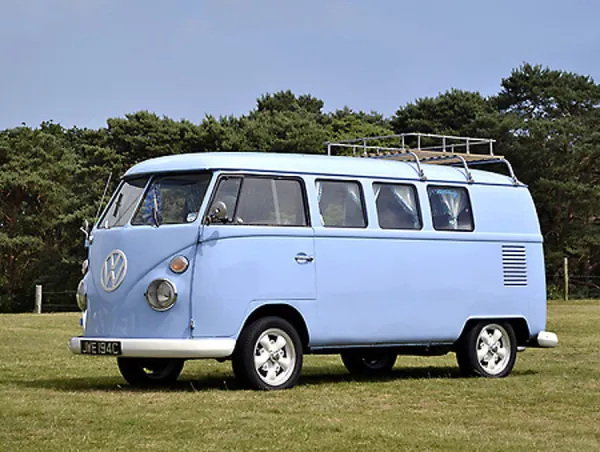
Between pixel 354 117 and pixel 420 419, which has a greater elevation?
pixel 354 117

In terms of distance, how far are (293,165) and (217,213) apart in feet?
4.59

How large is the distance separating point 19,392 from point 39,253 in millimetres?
64642

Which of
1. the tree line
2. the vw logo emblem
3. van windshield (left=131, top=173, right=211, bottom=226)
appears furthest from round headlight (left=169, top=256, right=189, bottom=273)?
the tree line

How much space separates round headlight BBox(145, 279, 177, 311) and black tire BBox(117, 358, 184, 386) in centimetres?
170

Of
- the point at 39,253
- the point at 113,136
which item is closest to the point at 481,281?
the point at 113,136

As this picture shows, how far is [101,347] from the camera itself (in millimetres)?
14219

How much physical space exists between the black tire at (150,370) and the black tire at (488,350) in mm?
3795

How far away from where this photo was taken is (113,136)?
73.0 metres

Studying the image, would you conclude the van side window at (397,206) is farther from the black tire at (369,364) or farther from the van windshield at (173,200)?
the van windshield at (173,200)

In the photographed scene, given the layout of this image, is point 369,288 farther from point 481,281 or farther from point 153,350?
point 153,350

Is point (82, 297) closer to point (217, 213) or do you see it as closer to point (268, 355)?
point (217, 213)

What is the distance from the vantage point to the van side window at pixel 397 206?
16.0 metres

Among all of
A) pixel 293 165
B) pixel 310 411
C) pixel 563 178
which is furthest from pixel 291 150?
pixel 310 411

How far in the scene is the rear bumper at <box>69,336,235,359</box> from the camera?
13750mm
